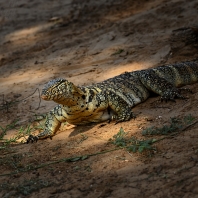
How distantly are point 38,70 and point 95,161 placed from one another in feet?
20.1

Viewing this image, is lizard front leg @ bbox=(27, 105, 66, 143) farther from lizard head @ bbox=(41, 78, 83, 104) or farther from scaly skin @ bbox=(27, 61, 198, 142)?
lizard head @ bbox=(41, 78, 83, 104)

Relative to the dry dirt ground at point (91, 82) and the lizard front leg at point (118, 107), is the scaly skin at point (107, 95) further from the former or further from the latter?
the dry dirt ground at point (91, 82)

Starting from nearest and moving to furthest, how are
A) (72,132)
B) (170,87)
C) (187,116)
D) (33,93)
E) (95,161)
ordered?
(95,161) < (187,116) < (72,132) < (170,87) < (33,93)

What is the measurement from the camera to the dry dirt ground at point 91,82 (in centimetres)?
518

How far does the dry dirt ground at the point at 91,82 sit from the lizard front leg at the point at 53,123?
192 mm

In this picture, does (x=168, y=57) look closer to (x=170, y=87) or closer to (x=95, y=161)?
(x=170, y=87)

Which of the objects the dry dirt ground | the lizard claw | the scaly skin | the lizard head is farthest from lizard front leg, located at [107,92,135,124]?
the lizard claw

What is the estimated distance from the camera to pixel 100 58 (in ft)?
37.1

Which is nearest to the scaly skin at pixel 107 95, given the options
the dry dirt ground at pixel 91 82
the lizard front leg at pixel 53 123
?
the lizard front leg at pixel 53 123

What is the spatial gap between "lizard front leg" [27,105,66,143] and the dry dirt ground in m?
0.19

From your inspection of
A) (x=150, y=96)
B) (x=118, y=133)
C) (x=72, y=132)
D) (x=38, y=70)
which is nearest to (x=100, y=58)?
(x=38, y=70)

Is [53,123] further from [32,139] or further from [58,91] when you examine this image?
[58,91]

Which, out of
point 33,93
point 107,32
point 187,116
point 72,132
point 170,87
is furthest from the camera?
point 107,32

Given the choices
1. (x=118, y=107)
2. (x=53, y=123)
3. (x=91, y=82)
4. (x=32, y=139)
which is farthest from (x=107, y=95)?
(x=91, y=82)
